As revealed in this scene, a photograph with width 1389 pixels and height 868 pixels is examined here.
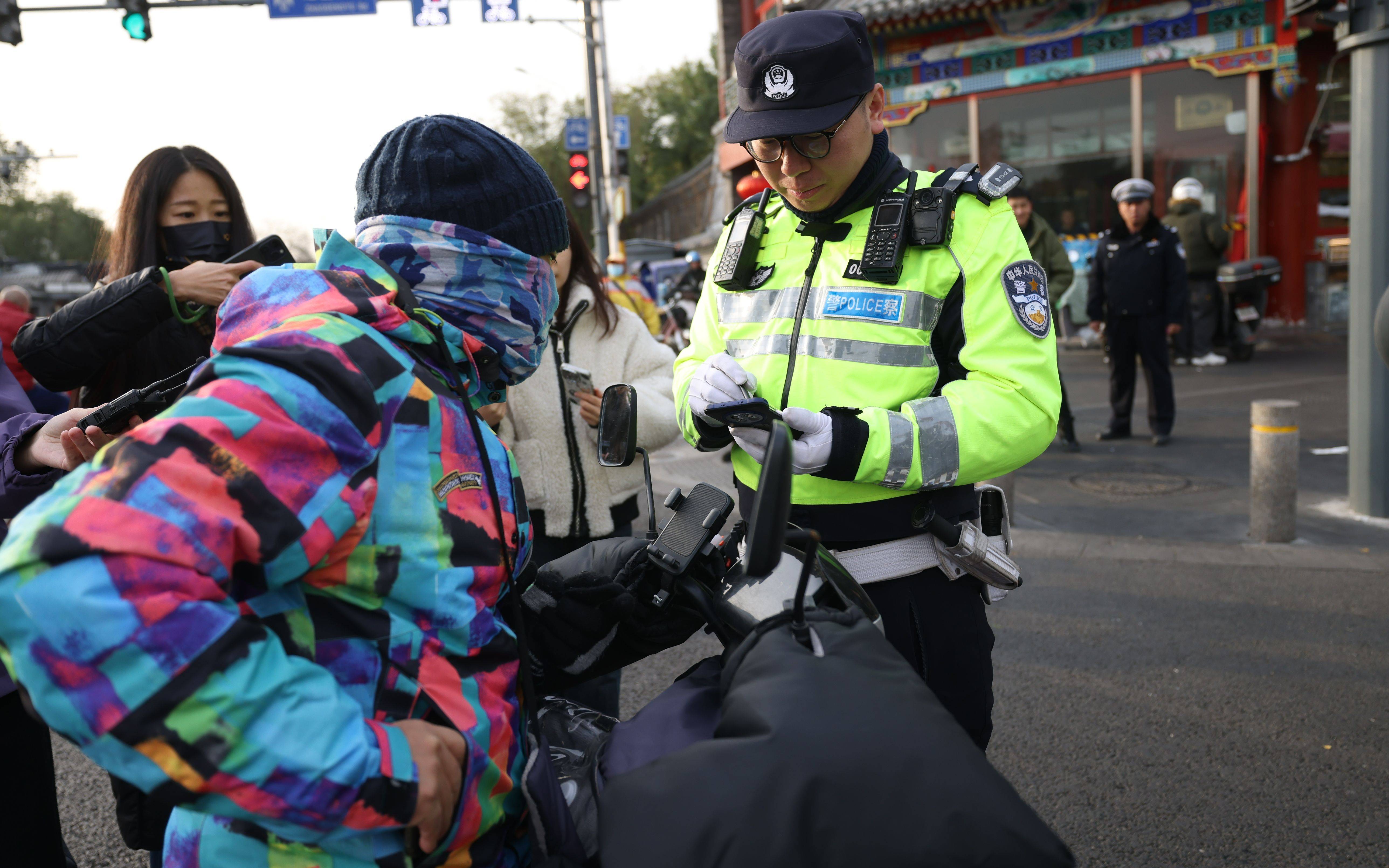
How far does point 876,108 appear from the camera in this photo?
2.00 metres

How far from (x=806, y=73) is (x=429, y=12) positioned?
594 inches

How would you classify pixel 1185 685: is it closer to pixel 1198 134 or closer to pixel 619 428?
pixel 619 428

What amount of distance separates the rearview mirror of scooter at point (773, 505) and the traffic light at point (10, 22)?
43.3ft

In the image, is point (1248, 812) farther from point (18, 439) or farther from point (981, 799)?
point (18, 439)

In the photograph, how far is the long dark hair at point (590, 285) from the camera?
9.96ft

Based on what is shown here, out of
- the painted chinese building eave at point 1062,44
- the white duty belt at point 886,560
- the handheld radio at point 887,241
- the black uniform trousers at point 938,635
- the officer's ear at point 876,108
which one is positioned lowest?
the black uniform trousers at point 938,635

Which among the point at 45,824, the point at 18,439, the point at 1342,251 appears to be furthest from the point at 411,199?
the point at 1342,251

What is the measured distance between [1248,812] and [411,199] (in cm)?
285

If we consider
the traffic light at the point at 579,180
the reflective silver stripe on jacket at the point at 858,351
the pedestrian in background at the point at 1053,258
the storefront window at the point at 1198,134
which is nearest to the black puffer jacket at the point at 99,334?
the reflective silver stripe on jacket at the point at 858,351

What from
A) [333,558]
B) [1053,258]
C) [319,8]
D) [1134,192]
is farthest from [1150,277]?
[319,8]

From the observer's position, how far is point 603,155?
18312 mm

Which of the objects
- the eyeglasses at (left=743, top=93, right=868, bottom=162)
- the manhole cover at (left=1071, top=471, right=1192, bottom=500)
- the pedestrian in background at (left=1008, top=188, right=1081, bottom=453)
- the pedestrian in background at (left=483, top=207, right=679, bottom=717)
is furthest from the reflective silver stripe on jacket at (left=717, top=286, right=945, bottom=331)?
the pedestrian in background at (left=1008, top=188, right=1081, bottom=453)

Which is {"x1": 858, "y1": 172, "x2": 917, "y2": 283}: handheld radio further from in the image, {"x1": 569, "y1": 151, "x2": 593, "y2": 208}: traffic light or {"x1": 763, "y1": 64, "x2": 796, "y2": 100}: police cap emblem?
{"x1": 569, "y1": 151, "x2": 593, "y2": 208}: traffic light

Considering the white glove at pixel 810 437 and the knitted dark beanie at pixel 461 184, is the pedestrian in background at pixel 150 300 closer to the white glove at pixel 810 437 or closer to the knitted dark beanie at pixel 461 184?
the knitted dark beanie at pixel 461 184
